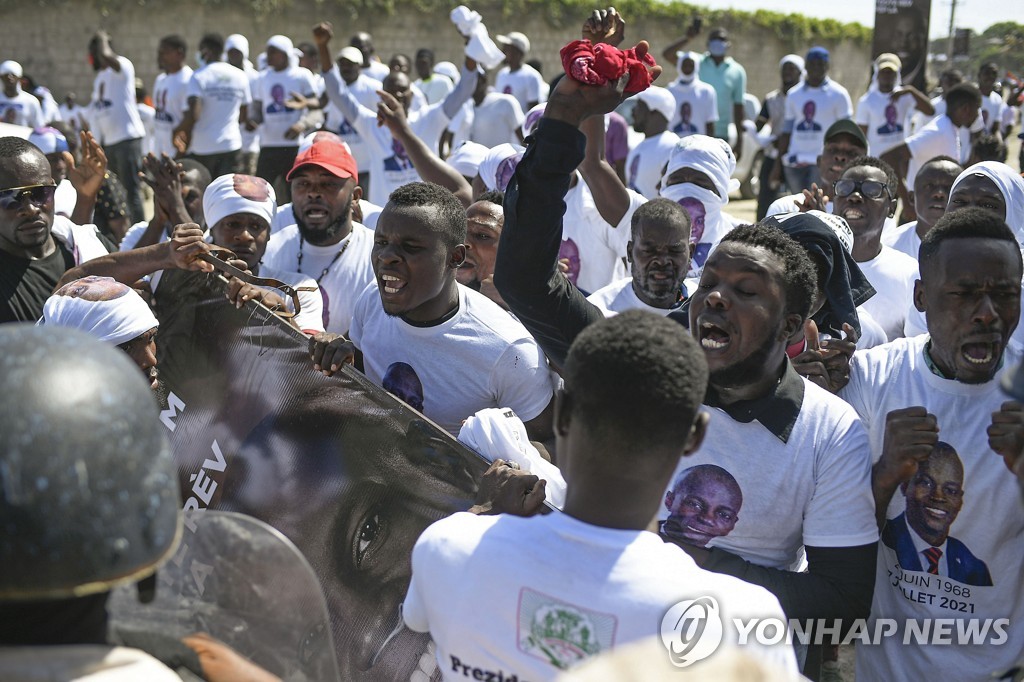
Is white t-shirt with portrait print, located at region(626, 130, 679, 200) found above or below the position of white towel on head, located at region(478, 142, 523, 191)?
below

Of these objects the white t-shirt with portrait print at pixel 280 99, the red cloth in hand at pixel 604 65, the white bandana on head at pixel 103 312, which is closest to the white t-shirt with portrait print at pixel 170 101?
the white t-shirt with portrait print at pixel 280 99

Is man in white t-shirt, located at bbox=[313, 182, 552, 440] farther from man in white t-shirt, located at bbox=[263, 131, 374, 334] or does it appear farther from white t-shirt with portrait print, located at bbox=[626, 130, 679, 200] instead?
white t-shirt with portrait print, located at bbox=[626, 130, 679, 200]

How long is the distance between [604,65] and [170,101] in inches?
423

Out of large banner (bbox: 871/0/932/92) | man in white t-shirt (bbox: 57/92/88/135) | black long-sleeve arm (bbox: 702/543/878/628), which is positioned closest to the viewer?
black long-sleeve arm (bbox: 702/543/878/628)

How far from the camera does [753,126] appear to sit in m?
18.0

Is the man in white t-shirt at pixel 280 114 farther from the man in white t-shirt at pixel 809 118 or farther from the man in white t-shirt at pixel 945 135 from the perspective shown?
the man in white t-shirt at pixel 945 135

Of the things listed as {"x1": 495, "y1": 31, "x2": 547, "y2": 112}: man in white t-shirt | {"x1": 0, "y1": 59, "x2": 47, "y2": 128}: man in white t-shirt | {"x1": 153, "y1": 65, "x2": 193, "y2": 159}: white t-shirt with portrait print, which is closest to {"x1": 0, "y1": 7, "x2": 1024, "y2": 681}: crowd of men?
{"x1": 153, "y1": 65, "x2": 193, "y2": 159}: white t-shirt with portrait print

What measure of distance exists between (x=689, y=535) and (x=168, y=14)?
21.1 meters

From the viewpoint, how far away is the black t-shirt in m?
4.65

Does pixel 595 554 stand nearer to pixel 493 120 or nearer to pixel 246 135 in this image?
pixel 493 120

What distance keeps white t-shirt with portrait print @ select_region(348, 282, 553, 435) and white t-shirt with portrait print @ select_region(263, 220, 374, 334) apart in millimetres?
1135

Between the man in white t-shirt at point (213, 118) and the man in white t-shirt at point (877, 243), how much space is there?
8188 millimetres

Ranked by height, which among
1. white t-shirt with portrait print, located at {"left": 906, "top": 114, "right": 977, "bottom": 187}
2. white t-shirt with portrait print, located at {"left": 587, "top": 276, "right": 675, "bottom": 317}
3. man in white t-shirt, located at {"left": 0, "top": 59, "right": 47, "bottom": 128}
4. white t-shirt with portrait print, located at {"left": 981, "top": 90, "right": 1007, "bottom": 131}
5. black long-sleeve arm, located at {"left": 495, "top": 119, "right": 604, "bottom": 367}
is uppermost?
black long-sleeve arm, located at {"left": 495, "top": 119, "right": 604, "bottom": 367}

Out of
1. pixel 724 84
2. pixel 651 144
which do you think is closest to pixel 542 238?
pixel 651 144
